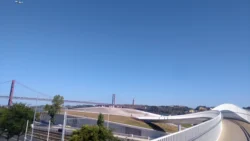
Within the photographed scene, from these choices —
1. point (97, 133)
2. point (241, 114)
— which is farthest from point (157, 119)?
point (97, 133)

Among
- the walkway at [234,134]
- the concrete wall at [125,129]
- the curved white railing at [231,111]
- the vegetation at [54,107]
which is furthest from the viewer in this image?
the vegetation at [54,107]

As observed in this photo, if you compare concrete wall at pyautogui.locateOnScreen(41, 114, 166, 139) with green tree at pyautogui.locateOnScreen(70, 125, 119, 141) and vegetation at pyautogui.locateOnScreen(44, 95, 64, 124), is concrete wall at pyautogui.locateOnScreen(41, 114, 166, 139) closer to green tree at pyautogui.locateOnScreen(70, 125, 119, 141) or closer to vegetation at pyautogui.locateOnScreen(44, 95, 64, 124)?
vegetation at pyautogui.locateOnScreen(44, 95, 64, 124)

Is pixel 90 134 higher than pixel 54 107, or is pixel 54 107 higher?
pixel 54 107

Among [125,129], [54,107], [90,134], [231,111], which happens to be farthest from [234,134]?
[54,107]

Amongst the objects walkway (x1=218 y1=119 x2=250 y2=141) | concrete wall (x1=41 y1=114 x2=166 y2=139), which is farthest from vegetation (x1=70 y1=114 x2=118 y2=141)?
concrete wall (x1=41 y1=114 x2=166 y2=139)

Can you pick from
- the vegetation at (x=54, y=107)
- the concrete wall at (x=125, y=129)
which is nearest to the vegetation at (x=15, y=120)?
the concrete wall at (x=125, y=129)

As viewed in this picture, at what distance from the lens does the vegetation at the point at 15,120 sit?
33.1 meters

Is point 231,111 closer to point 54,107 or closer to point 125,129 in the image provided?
point 125,129

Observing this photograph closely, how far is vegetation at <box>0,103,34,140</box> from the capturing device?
3312 centimetres

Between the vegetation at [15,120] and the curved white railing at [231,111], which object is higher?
the curved white railing at [231,111]

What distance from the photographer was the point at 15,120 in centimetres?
3409

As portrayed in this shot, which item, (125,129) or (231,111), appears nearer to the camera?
(231,111)

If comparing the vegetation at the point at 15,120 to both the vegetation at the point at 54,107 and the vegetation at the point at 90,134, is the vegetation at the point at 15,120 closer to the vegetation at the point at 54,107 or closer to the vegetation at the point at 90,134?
the vegetation at the point at 90,134

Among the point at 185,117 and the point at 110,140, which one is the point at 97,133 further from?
the point at 185,117
